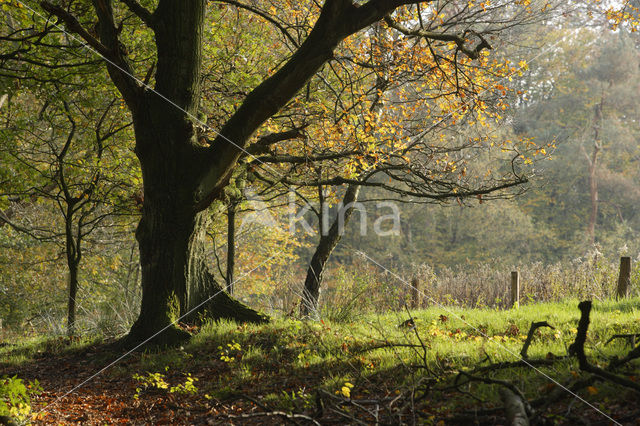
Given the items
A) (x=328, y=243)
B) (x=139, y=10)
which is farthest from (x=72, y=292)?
(x=139, y=10)

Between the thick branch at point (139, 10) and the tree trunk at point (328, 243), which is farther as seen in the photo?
the tree trunk at point (328, 243)

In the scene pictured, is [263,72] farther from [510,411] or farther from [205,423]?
[510,411]

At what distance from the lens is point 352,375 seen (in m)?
4.45

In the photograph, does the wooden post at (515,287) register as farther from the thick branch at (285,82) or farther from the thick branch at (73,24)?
the thick branch at (73,24)

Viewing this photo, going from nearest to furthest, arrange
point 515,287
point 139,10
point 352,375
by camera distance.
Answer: point 352,375 < point 139,10 < point 515,287

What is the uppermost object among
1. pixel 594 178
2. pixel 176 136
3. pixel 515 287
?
pixel 594 178

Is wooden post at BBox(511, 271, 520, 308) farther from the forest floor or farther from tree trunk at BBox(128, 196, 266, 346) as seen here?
tree trunk at BBox(128, 196, 266, 346)

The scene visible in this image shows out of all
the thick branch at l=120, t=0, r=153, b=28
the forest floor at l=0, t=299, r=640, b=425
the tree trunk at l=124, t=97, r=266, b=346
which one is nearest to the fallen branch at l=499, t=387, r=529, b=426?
the forest floor at l=0, t=299, r=640, b=425

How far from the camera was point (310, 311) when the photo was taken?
7.19 m

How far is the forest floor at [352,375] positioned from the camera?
2848mm

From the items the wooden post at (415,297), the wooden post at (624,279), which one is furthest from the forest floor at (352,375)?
the wooden post at (415,297)

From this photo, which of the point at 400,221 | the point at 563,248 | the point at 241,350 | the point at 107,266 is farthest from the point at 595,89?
the point at 241,350

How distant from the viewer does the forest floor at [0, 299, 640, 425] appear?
9.34 feet

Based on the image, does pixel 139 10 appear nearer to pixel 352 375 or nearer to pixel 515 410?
pixel 352 375
